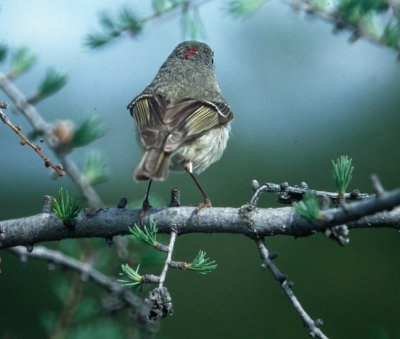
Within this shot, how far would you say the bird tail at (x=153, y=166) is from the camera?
3.02m

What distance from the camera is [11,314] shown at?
6305 mm

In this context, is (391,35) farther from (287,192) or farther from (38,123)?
(38,123)

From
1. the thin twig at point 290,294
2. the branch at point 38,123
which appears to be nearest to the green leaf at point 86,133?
the branch at point 38,123

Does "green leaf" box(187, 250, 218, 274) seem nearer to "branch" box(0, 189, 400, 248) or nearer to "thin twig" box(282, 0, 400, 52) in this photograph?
"branch" box(0, 189, 400, 248)

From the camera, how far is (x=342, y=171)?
7.54ft

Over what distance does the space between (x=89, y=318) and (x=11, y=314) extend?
12.1 feet

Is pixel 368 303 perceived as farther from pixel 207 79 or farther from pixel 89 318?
pixel 89 318

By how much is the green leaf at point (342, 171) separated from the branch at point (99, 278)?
3.71 ft

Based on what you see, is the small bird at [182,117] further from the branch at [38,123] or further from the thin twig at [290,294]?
the thin twig at [290,294]

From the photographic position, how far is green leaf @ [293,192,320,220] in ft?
7.21

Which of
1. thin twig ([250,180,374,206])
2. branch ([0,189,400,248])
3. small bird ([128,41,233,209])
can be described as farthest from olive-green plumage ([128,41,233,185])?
thin twig ([250,180,374,206])

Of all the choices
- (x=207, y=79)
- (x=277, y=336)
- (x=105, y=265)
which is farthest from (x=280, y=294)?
(x=105, y=265)

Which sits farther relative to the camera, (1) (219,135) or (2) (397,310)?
(2) (397,310)

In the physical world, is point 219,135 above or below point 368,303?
above
